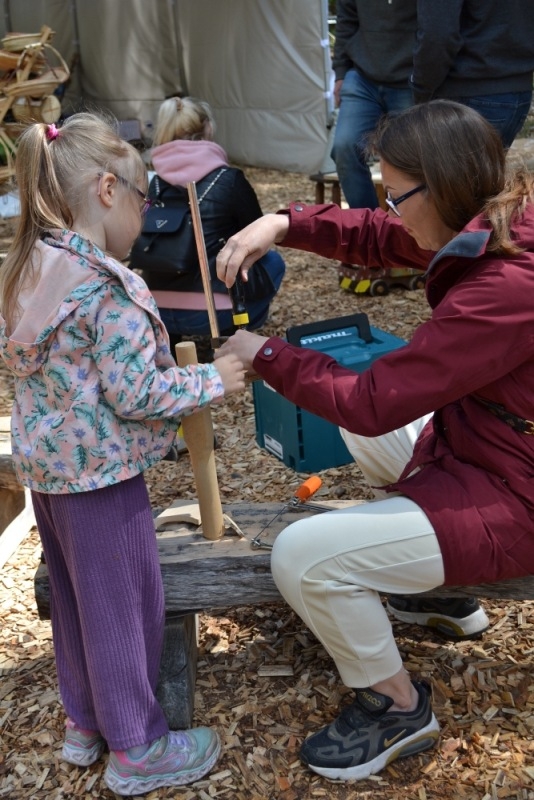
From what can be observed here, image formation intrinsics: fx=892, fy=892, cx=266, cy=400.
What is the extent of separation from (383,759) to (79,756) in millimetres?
841

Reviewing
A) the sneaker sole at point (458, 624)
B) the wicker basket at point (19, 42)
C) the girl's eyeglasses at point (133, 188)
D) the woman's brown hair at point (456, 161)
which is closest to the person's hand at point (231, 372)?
the girl's eyeglasses at point (133, 188)

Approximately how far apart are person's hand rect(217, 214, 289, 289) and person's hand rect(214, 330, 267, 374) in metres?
0.29

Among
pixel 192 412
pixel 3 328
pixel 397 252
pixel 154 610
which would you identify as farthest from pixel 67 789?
pixel 397 252

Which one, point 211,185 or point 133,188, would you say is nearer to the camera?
point 133,188

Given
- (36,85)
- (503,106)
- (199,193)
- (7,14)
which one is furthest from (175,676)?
(7,14)

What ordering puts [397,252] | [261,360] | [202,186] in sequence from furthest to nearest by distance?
[202,186] → [397,252] → [261,360]

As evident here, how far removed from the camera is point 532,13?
4.50 metres

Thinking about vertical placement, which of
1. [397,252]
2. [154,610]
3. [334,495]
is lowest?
[334,495]

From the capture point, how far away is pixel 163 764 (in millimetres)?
2398

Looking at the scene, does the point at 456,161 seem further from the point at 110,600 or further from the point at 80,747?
the point at 80,747

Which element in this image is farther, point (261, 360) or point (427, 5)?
point (427, 5)

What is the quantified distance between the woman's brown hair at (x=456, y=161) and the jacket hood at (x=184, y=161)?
2.92 m

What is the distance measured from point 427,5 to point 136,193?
2.87m

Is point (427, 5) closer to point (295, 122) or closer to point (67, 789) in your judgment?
point (67, 789)
